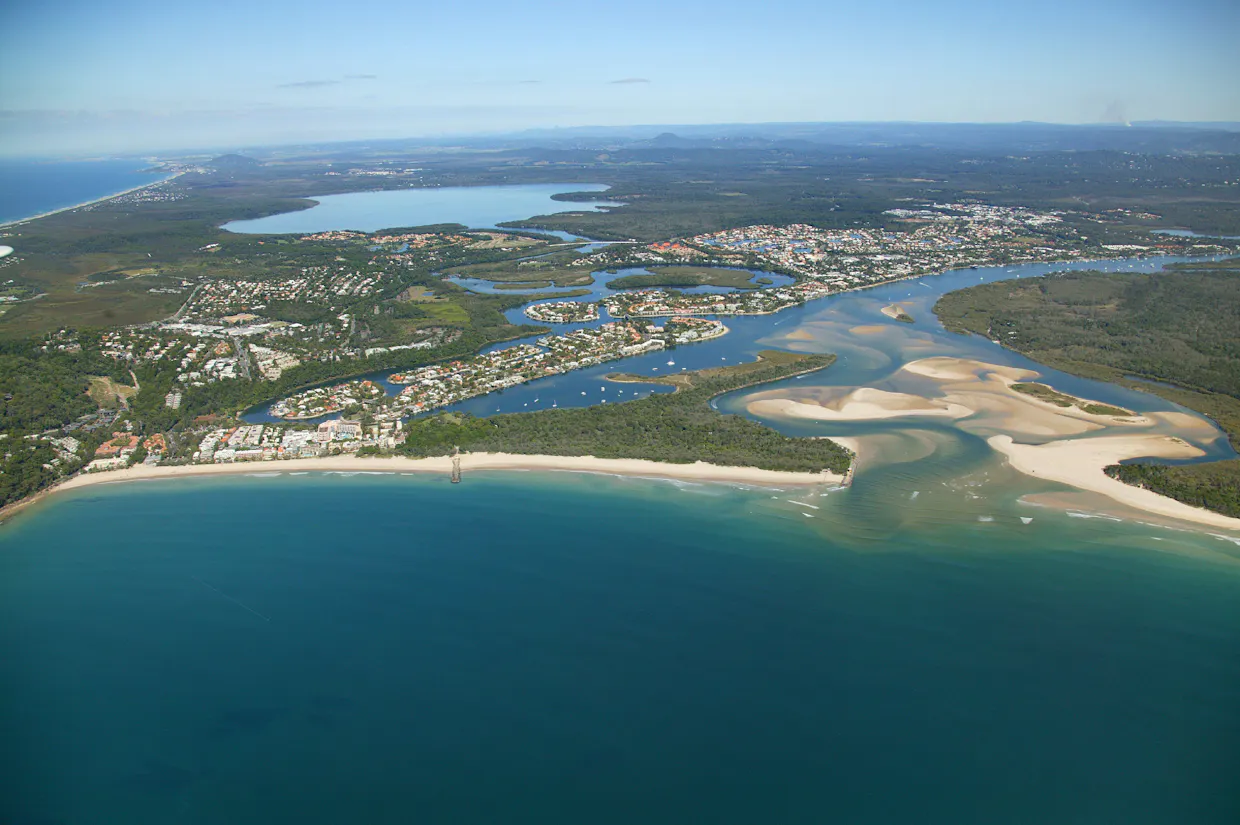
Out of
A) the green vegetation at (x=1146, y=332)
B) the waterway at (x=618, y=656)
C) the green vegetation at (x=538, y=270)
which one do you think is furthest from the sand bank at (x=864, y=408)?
the green vegetation at (x=538, y=270)

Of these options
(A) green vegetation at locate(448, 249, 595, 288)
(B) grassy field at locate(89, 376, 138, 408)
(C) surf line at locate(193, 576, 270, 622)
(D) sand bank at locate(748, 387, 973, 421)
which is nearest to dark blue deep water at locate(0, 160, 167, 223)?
(A) green vegetation at locate(448, 249, 595, 288)

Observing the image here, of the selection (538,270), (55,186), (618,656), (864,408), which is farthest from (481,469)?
(55,186)

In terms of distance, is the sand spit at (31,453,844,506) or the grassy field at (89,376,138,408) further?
the grassy field at (89,376,138,408)

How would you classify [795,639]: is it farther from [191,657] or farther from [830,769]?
[191,657]

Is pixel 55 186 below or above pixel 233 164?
below

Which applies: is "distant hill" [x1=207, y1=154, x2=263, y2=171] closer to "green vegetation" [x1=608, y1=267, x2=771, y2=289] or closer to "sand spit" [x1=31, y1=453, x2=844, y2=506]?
"green vegetation" [x1=608, y1=267, x2=771, y2=289]

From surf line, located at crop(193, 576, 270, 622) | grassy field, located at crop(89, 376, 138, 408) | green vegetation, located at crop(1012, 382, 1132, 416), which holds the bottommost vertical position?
surf line, located at crop(193, 576, 270, 622)

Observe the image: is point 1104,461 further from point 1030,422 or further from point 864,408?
point 864,408

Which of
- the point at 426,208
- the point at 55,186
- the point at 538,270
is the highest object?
the point at 55,186
